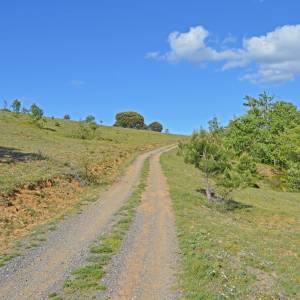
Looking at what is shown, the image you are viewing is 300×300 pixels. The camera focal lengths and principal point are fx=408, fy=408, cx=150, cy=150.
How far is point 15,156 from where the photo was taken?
48.8 meters

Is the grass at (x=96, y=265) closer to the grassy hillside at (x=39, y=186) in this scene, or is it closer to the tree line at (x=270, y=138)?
the grassy hillside at (x=39, y=186)

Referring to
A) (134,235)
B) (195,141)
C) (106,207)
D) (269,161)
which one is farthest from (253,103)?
(134,235)

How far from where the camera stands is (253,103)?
91.8 metres

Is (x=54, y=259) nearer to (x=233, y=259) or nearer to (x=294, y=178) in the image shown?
(x=233, y=259)

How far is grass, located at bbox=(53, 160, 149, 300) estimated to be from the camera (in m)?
13.2

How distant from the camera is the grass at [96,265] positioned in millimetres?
13191

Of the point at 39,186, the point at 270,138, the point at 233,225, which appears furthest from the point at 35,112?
the point at 233,225

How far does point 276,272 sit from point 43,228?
12490 millimetres

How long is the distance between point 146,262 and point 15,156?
36.1 metres

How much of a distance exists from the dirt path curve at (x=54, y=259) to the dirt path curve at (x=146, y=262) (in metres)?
1.76

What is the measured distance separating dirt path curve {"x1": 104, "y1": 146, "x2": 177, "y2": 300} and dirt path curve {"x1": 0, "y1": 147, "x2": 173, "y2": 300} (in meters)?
1.76

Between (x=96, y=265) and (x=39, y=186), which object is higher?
(x=39, y=186)

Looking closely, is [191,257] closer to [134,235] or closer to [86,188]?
[134,235]

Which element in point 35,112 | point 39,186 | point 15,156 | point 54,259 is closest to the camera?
point 54,259
